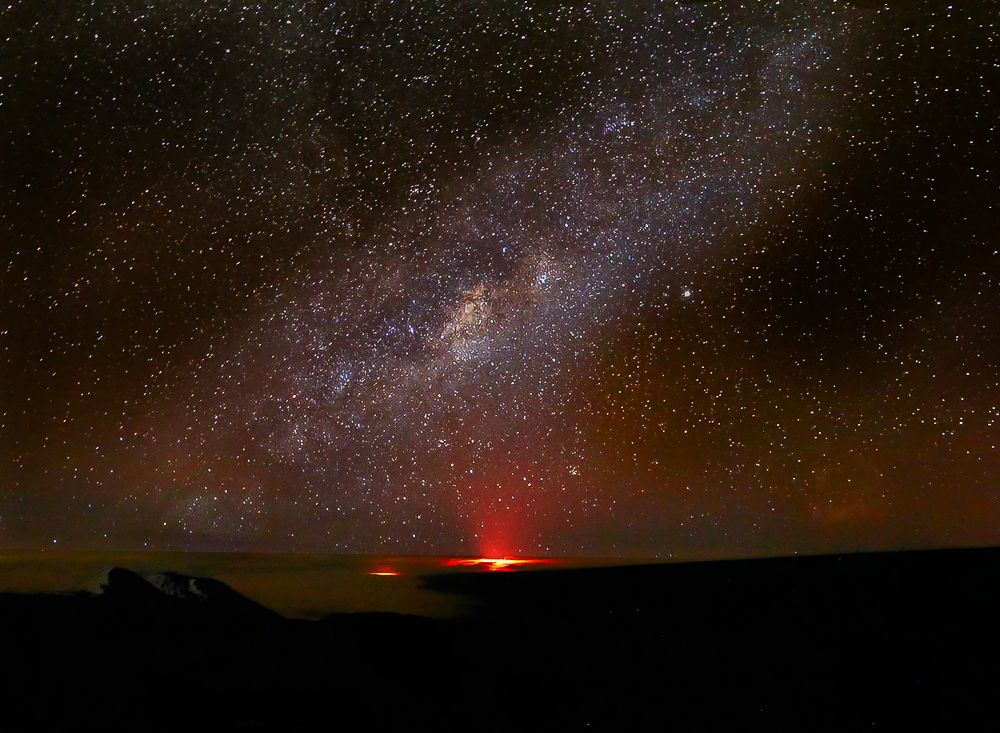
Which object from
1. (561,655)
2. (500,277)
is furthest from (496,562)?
(500,277)

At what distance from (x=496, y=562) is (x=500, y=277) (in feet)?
0.85

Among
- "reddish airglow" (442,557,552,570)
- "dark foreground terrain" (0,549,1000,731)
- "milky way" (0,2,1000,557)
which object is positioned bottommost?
"dark foreground terrain" (0,549,1000,731)

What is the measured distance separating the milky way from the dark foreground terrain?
0.04 meters

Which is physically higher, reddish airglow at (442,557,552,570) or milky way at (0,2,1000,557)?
milky way at (0,2,1000,557)

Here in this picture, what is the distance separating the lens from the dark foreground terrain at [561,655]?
566 mm

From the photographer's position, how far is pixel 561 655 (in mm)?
597

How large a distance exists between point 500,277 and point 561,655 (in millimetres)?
336

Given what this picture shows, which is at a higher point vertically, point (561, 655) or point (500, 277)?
point (500, 277)

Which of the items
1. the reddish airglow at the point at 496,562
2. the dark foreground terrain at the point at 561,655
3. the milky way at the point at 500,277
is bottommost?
the dark foreground terrain at the point at 561,655

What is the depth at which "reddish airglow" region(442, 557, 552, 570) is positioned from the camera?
62 centimetres

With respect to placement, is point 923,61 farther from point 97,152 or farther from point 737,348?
point 97,152

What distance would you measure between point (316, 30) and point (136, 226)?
0.25 metres

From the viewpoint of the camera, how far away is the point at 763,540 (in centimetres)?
60

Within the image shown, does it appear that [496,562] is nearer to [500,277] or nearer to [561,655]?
[561,655]
